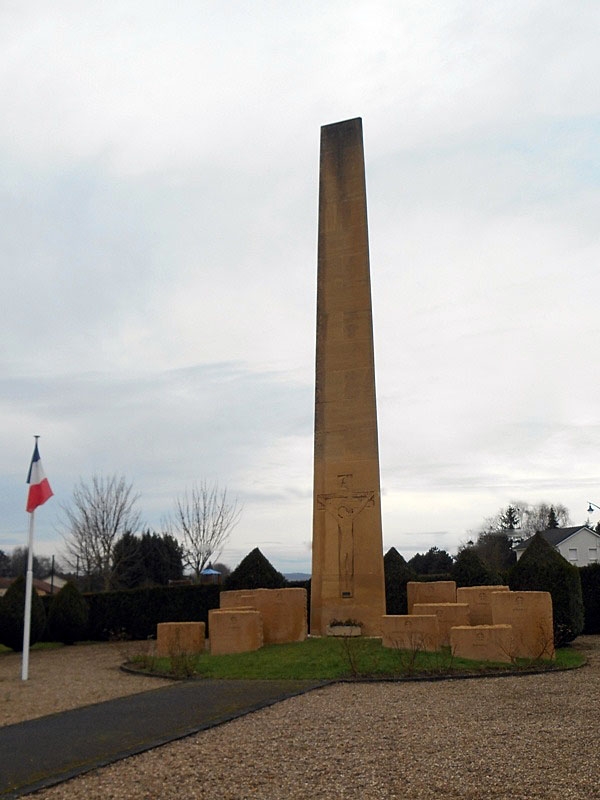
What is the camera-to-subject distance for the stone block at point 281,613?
16547 millimetres

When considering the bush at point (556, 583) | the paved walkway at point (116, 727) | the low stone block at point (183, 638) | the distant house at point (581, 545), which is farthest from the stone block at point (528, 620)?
the distant house at point (581, 545)

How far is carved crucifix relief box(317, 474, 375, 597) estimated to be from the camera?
17469 mm

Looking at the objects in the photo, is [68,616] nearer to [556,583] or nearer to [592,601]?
[556,583]

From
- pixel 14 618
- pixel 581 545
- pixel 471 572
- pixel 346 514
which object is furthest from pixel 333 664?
pixel 581 545

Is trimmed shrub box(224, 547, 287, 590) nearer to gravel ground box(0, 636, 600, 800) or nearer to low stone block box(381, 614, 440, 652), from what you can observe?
low stone block box(381, 614, 440, 652)

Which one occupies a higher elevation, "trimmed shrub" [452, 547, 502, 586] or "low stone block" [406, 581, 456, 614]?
"trimmed shrub" [452, 547, 502, 586]

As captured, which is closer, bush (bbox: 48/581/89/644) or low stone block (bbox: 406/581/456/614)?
low stone block (bbox: 406/581/456/614)

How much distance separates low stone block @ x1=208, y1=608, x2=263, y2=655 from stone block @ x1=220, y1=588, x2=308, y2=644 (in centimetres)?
121

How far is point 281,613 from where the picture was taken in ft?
54.5

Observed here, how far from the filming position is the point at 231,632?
15.0m

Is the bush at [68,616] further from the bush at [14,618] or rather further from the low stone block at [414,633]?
the low stone block at [414,633]

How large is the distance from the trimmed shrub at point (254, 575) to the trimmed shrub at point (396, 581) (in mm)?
3086

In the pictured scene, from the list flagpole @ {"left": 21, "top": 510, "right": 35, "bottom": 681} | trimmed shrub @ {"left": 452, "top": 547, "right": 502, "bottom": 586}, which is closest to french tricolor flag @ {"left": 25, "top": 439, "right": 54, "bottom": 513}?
flagpole @ {"left": 21, "top": 510, "right": 35, "bottom": 681}

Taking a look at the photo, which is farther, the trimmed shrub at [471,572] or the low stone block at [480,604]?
the trimmed shrub at [471,572]
